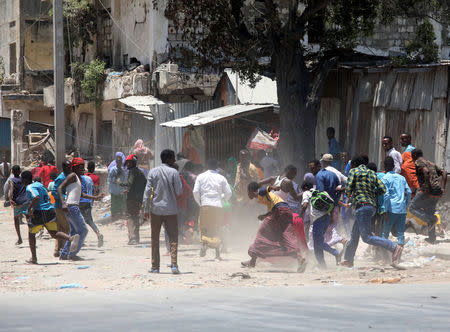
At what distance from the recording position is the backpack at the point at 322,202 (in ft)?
33.1

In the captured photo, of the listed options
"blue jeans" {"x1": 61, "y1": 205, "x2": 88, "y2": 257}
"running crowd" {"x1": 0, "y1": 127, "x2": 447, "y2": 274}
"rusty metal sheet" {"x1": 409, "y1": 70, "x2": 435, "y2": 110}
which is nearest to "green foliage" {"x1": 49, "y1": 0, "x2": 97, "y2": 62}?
"running crowd" {"x1": 0, "y1": 127, "x2": 447, "y2": 274}

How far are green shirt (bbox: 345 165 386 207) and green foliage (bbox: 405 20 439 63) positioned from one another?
4.86 meters

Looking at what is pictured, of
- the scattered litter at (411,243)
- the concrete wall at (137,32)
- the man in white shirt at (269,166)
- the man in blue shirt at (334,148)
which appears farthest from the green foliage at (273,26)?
the concrete wall at (137,32)

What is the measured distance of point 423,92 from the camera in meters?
13.7

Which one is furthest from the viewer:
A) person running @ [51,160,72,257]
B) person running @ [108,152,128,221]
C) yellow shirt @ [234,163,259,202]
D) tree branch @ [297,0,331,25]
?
person running @ [108,152,128,221]

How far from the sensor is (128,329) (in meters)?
5.74

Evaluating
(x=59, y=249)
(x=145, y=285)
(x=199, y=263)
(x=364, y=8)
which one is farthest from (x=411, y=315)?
(x=364, y=8)

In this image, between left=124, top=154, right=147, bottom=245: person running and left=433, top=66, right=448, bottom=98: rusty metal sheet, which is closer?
left=433, top=66, right=448, bottom=98: rusty metal sheet

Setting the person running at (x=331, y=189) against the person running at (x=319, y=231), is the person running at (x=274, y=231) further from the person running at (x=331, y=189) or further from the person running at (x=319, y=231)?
the person running at (x=331, y=189)

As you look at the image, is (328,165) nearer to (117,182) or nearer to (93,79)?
(117,182)

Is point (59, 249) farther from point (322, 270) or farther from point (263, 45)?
point (263, 45)

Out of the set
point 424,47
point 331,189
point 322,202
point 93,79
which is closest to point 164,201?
point 322,202

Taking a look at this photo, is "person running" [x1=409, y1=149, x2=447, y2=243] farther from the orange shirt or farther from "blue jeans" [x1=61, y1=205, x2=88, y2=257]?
"blue jeans" [x1=61, y1=205, x2=88, y2=257]

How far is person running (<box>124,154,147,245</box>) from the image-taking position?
13.9 metres
